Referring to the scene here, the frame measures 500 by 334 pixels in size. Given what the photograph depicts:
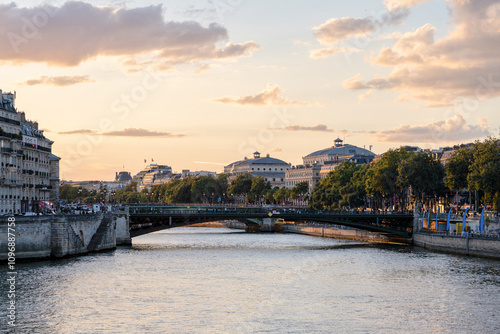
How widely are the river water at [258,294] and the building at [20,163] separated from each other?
1854 centimetres

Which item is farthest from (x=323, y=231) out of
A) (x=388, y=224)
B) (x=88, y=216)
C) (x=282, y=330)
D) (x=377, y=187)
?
(x=282, y=330)

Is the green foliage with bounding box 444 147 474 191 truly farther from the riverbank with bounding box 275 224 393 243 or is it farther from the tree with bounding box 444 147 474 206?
the riverbank with bounding box 275 224 393 243

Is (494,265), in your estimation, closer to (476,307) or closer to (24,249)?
(476,307)

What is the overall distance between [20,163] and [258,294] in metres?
47.9

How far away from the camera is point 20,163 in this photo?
92.5 m

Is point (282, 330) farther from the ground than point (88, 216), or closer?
closer

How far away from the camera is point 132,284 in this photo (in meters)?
56.5

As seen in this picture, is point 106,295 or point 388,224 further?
point 388,224

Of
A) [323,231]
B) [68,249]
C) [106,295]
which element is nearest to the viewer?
[106,295]

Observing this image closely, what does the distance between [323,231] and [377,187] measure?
1036cm

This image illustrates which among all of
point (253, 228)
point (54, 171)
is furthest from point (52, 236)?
point (253, 228)

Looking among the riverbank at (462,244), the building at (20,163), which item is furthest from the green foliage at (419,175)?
the building at (20,163)

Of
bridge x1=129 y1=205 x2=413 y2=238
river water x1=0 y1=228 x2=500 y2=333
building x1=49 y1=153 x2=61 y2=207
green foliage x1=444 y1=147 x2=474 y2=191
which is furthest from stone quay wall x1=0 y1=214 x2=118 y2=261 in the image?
green foliage x1=444 y1=147 x2=474 y2=191

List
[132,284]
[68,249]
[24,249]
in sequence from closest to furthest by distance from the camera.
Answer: [132,284] < [24,249] < [68,249]
